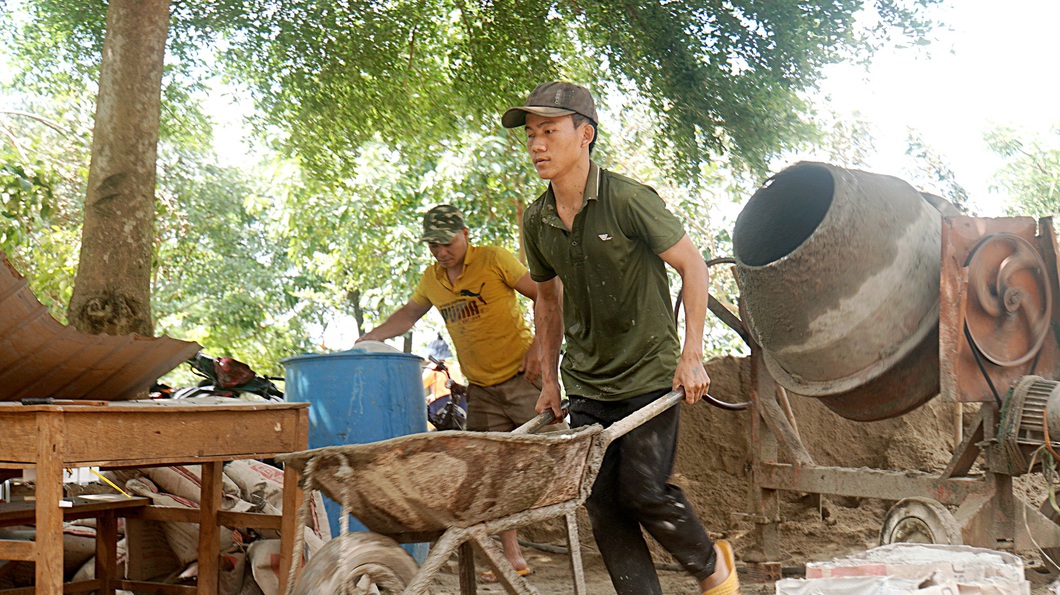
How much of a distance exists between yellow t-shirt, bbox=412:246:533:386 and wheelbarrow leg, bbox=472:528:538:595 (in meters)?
2.71

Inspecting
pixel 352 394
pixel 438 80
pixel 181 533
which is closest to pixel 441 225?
pixel 352 394

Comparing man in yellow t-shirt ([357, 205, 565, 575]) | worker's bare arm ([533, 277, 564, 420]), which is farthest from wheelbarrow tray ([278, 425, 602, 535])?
man in yellow t-shirt ([357, 205, 565, 575])

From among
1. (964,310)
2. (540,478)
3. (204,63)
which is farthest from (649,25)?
(540,478)

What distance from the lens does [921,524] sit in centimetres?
416

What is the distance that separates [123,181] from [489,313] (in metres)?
2.03

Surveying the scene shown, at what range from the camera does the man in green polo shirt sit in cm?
316

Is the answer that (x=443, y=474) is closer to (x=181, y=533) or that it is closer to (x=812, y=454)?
(x=181, y=533)

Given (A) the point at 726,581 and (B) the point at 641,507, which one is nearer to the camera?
(B) the point at 641,507

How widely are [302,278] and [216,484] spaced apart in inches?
643

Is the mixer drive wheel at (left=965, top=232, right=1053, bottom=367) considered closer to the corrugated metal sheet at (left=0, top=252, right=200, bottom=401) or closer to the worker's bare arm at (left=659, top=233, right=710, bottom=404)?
the worker's bare arm at (left=659, top=233, right=710, bottom=404)

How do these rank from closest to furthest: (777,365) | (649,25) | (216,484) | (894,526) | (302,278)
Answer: (216,484), (894,526), (777,365), (649,25), (302,278)

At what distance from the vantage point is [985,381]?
13.3ft

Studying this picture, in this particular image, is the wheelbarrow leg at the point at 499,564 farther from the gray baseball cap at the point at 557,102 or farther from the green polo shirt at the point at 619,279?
the gray baseball cap at the point at 557,102

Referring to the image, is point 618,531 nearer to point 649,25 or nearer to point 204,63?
point 649,25
